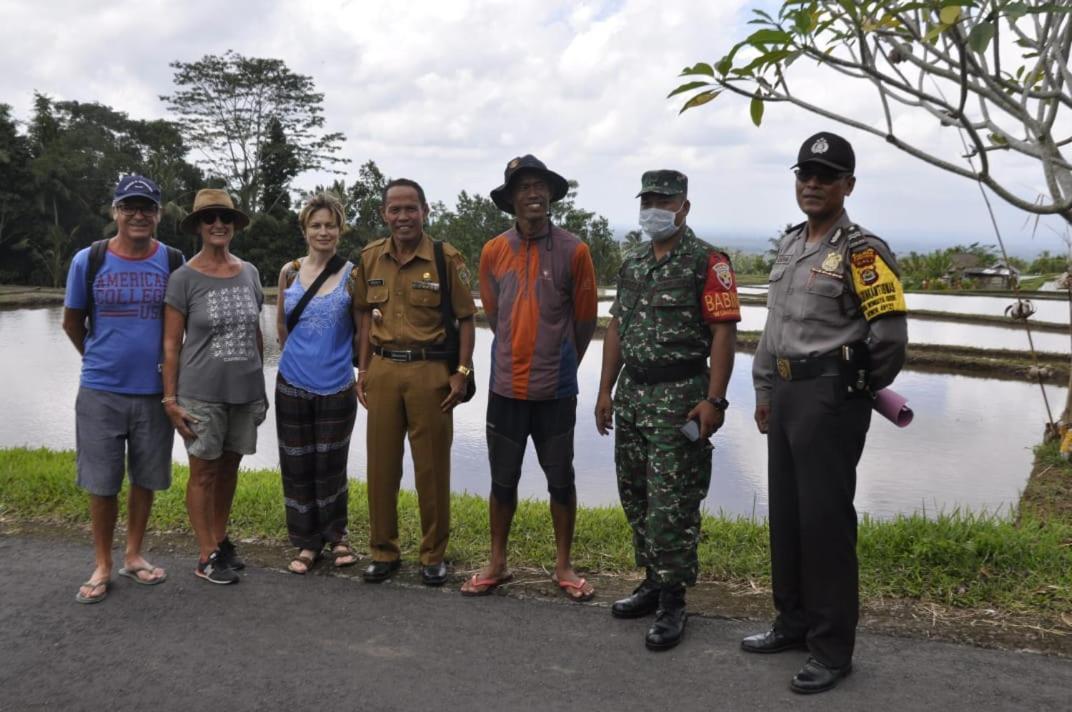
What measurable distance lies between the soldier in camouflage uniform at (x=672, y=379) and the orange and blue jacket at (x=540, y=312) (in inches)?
13.0

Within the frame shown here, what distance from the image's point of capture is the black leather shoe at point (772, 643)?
10.3 ft

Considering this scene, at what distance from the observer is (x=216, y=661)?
3113 mm

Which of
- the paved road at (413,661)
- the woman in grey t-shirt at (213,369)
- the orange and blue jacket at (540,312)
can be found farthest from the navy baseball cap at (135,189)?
the paved road at (413,661)

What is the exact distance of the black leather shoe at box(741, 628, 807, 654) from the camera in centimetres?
313

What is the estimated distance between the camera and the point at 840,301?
9.70 ft

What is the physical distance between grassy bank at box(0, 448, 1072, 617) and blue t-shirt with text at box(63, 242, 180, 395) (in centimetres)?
123

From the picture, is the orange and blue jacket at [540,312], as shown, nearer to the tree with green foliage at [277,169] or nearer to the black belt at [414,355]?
the black belt at [414,355]

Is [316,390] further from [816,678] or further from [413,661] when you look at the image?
[816,678]

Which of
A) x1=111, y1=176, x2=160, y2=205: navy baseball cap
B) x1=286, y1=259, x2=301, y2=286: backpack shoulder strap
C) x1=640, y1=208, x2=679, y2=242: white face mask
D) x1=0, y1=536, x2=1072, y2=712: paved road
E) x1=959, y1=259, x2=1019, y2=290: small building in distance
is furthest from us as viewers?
x1=959, y1=259, x2=1019, y2=290: small building in distance

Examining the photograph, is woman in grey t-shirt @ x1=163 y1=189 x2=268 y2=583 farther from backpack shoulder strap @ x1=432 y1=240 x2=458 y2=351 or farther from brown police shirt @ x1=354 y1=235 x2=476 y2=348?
backpack shoulder strap @ x1=432 y1=240 x2=458 y2=351

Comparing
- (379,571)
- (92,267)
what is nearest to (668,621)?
(379,571)

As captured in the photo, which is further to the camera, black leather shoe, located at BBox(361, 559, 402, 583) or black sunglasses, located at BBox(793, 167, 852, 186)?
black leather shoe, located at BBox(361, 559, 402, 583)

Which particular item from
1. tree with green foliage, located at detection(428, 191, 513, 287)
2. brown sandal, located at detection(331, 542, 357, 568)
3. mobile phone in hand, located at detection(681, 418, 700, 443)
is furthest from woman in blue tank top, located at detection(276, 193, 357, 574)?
tree with green foliage, located at detection(428, 191, 513, 287)

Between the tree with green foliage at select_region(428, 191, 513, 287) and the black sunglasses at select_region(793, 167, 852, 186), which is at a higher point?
the tree with green foliage at select_region(428, 191, 513, 287)
